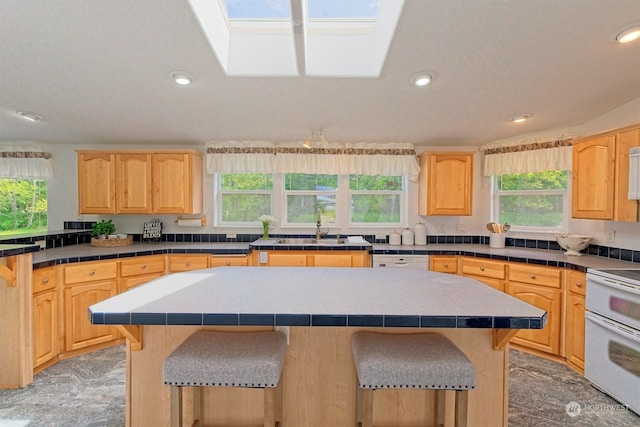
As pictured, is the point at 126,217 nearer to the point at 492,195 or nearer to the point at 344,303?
the point at 344,303

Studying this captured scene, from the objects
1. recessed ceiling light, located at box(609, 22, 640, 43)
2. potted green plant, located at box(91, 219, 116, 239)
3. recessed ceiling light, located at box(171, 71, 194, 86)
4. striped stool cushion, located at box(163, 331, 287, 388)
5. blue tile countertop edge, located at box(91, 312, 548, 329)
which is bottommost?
striped stool cushion, located at box(163, 331, 287, 388)

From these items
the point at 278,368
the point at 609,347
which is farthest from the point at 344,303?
the point at 609,347

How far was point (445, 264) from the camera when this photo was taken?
3.17 metres

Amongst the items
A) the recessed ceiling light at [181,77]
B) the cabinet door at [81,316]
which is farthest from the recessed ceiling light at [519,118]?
the cabinet door at [81,316]

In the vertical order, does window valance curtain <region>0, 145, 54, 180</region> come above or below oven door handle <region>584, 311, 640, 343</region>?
above

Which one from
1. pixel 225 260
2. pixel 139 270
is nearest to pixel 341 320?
pixel 225 260

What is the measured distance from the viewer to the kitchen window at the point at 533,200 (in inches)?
124

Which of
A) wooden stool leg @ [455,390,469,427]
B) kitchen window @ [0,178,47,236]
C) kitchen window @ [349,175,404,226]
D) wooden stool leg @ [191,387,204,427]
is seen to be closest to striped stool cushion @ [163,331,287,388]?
wooden stool leg @ [191,387,204,427]

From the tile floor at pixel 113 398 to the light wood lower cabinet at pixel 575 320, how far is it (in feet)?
0.36

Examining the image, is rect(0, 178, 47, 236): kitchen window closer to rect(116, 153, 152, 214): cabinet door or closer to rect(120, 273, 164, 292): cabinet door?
rect(116, 153, 152, 214): cabinet door

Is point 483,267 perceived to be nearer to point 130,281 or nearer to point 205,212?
point 205,212

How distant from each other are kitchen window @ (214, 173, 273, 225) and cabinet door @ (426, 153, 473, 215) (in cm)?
206

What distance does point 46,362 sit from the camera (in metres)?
2.36

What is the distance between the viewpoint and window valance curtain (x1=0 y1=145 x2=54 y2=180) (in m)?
3.48
